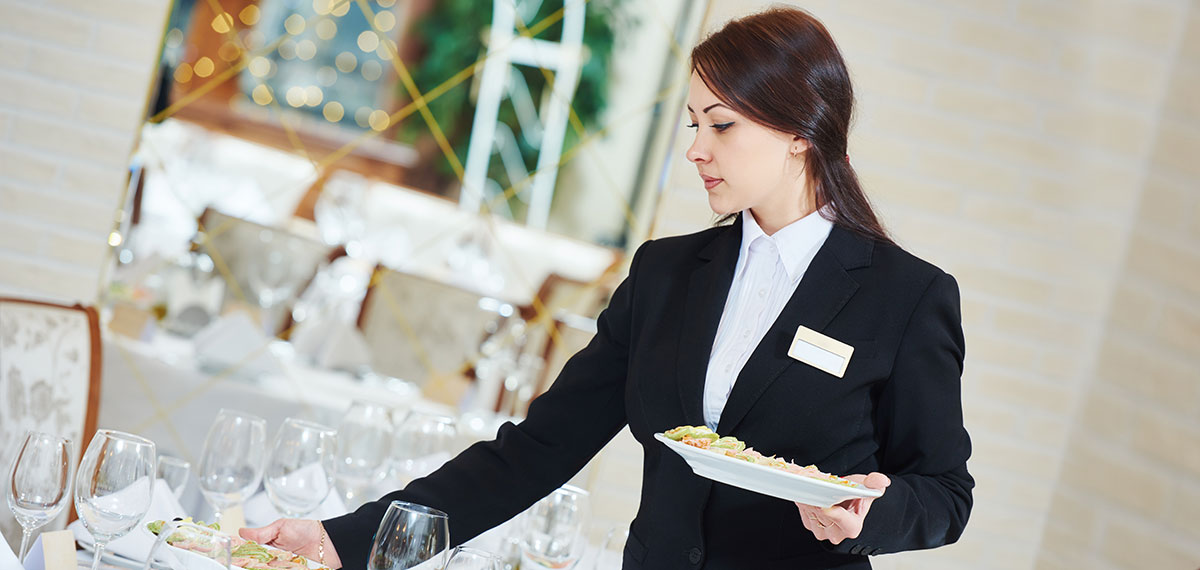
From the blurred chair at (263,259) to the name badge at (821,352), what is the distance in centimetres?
200

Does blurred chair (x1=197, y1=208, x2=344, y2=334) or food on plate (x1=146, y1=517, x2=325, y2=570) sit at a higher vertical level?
blurred chair (x1=197, y1=208, x2=344, y2=334)

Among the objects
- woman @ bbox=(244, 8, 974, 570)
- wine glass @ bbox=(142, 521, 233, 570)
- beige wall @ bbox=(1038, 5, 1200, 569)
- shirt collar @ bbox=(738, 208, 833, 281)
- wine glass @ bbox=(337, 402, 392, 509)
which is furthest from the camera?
beige wall @ bbox=(1038, 5, 1200, 569)

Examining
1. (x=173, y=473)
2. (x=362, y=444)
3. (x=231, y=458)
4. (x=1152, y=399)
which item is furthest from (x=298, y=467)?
(x=1152, y=399)

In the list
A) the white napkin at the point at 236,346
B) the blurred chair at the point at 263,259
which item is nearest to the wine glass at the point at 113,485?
the white napkin at the point at 236,346

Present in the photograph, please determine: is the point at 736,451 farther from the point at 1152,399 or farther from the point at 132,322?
the point at 132,322

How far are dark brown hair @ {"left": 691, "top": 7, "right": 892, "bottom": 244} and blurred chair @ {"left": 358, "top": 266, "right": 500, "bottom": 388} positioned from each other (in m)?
1.80

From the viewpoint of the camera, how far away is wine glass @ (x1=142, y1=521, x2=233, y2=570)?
1.10 meters

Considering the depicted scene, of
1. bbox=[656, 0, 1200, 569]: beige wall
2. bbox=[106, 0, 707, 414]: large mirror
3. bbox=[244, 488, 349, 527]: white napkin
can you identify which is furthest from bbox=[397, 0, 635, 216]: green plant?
bbox=[244, 488, 349, 527]: white napkin

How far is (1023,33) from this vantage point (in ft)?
9.59

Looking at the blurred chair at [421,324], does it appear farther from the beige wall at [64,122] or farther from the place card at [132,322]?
the beige wall at [64,122]

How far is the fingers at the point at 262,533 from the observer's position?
1.39 metres

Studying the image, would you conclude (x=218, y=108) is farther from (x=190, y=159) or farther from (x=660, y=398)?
(x=660, y=398)

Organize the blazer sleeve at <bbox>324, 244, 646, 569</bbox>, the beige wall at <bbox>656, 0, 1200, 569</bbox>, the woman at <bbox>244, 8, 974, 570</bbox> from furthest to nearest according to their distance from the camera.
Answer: the beige wall at <bbox>656, 0, 1200, 569</bbox>
the blazer sleeve at <bbox>324, 244, 646, 569</bbox>
the woman at <bbox>244, 8, 974, 570</bbox>

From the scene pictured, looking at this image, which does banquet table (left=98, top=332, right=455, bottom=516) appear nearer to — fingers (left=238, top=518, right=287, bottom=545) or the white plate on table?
fingers (left=238, top=518, right=287, bottom=545)
